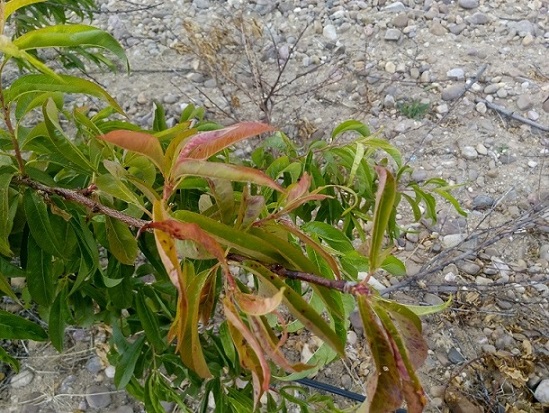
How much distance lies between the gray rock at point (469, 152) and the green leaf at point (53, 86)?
215 cm

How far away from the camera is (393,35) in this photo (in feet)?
10.0

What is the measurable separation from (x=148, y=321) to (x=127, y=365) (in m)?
0.15

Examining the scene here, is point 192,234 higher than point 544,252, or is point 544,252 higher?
point 192,234

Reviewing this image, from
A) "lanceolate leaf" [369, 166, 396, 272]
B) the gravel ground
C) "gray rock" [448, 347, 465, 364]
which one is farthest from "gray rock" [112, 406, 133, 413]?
"lanceolate leaf" [369, 166, 396, 272]

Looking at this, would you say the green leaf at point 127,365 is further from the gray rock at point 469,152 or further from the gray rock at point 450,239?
the gray rock at point 469,152

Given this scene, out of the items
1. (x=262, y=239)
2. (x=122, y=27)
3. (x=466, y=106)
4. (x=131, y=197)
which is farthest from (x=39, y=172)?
(x=122, y=27)

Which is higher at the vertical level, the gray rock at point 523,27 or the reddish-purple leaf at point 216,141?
the reddish-purple leaf at point 216,141

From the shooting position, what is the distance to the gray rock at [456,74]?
9.33ft

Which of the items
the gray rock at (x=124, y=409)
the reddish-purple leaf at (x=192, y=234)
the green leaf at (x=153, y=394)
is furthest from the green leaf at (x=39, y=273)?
the gray rock at (x=124, y=409)

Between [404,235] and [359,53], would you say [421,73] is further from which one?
[404,235]

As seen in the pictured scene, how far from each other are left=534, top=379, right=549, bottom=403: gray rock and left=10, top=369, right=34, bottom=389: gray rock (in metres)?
1.51

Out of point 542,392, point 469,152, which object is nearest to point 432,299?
point 542,392

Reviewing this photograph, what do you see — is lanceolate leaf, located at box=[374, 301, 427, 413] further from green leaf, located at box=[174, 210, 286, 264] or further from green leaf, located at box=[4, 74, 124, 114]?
green leaf, located at box=[4, 74, 124, 114]

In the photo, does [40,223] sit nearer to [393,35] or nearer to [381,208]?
[381,208]
